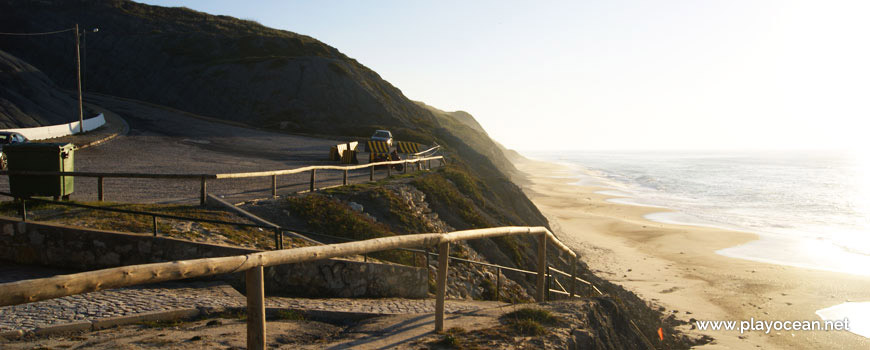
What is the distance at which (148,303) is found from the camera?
24.1 feet

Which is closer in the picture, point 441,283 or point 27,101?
point 441,283

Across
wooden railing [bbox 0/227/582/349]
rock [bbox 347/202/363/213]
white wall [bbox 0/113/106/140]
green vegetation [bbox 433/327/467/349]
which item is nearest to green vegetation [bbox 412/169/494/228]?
rock [bbox 347/202/363/213]

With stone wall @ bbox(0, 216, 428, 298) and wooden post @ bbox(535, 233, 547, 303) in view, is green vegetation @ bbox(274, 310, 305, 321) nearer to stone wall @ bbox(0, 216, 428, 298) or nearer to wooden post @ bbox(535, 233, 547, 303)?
stone wall @ bbox(0, 216, 428, 298)

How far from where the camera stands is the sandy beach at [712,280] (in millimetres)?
15922

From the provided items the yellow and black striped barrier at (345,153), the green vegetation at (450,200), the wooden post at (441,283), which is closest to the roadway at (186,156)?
the yellow and black striped barrier at (345,153)

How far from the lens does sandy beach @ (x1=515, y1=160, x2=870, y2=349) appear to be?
52.2ft

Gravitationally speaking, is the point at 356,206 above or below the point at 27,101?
below

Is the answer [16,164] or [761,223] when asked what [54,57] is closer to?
[16,164]

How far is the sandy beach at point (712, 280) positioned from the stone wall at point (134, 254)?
36.1 ft

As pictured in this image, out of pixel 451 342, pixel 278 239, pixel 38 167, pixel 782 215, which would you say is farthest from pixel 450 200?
pixel 782 215

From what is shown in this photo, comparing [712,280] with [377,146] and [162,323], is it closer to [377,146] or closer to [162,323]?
[377,146]

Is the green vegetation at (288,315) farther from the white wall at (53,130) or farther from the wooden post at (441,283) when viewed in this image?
the white wall at (53,130)

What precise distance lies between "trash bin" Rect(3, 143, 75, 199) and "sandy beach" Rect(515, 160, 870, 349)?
16.8 metres

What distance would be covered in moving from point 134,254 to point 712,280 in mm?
21280
